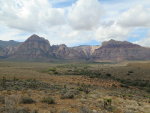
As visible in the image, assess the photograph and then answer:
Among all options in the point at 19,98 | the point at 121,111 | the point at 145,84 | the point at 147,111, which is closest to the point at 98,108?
the point at 121,111

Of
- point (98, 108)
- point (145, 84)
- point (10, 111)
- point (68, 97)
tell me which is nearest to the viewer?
point (10, 111)

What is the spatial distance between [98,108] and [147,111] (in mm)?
3698

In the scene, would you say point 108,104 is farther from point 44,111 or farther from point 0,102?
point 0,102

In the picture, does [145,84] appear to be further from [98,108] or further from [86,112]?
[86,112]

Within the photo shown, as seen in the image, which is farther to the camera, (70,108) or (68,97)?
(68,97)

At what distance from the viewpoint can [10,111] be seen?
1020 cm

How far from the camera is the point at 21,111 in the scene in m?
10.4

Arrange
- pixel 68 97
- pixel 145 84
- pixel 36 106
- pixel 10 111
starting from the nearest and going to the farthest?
pixel 10 111
pixel 36 106
pixel 68 97
pixel 145 84

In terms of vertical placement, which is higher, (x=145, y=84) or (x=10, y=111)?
(x=10, y=111)

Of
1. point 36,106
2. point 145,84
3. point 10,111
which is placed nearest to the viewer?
point 10,111

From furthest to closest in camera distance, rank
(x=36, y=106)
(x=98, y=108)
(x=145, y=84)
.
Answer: (x=145, y=84), (x=98, y=108), (x=36, y=106)

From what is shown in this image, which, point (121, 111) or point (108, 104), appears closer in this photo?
point (121, 111)

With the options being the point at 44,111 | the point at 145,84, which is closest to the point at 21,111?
the point at 44,111

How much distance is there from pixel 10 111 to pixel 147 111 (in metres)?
9.27
